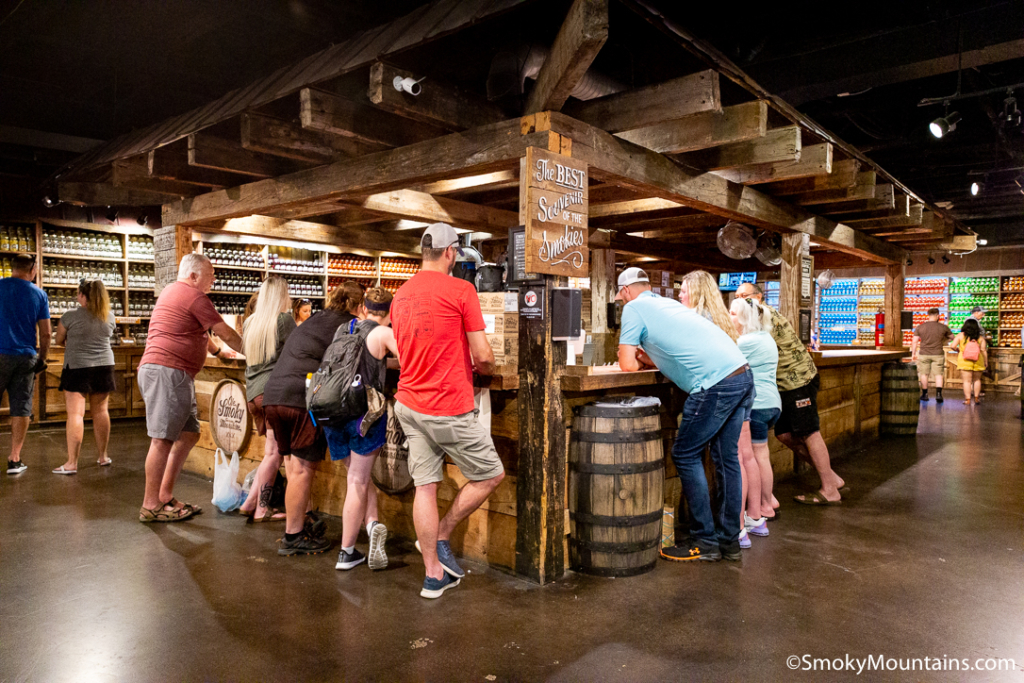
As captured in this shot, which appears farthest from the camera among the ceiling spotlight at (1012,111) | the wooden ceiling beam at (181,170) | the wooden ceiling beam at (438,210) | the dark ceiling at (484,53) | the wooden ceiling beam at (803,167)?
the ceiling spotlight at (1012,111)

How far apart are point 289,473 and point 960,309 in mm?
15151

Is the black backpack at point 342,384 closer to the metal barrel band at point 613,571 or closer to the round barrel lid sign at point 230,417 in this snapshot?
the metal barrel band at point 613,571

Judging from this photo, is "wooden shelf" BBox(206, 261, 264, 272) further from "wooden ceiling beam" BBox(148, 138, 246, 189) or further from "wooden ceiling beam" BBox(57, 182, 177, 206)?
"wooden ceiling beam" BBox(148, 138, 246, 189)

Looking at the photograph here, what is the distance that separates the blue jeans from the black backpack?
1752 millimetres

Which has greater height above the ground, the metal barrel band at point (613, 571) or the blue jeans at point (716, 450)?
the blue jeans at point (716, 450)

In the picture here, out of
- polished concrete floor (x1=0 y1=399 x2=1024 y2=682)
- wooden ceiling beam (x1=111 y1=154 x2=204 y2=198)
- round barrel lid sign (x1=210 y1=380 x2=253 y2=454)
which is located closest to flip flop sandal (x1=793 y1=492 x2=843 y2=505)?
polished concrete floor (x1=0 y1=399 x2=1024 y2=682)

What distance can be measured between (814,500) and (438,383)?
339cm

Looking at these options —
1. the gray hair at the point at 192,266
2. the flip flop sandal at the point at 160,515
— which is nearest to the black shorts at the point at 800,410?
the gray hair at the point at 192,266

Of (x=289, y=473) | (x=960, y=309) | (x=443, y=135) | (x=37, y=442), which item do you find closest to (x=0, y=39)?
(x=37, y=442)

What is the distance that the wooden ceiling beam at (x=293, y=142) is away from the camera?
4246 millimetres

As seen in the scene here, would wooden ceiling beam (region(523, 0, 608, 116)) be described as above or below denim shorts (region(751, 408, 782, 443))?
above

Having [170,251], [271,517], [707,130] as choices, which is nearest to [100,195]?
[170,251]

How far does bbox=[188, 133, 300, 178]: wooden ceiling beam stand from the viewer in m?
4.69

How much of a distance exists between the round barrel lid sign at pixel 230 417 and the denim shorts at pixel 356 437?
1.66 metres
